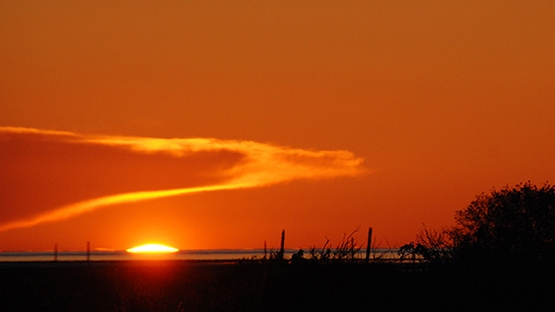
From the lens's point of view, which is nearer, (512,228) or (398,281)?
(398,281)

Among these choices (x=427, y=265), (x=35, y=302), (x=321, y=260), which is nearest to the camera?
(x=321, y=260)

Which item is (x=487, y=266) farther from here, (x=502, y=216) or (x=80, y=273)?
(x=80, y=273)

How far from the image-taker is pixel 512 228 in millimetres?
39781

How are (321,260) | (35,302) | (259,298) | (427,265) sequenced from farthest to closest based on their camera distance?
(35,302) < (427,265) < (321,260) < (259,298)

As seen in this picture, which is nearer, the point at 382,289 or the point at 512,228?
the point at 382,289

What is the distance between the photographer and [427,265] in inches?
1291

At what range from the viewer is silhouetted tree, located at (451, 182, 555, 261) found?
105 ft

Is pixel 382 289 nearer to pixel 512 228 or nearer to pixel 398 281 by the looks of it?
pixel 398 281

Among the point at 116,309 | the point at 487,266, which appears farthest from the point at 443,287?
Answer: the point at 116,309

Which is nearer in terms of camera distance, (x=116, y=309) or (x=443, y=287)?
(x=443, y=287)

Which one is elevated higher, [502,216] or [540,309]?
[502,216]

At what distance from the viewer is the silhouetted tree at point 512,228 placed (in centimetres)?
3189

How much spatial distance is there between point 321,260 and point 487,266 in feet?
17.2

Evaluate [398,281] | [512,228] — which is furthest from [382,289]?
[512,228]
